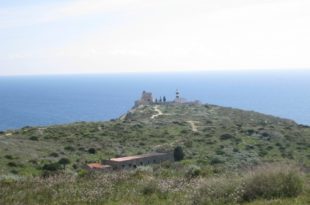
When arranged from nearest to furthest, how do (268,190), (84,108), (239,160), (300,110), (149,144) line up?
(268,190)
(239,160)
(149,144)
(300,110)
(84,108)

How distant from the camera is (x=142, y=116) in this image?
7412cm

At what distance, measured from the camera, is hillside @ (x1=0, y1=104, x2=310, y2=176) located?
31125mm

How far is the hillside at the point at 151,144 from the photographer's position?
31125 mm

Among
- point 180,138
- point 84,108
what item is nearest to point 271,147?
point 180,138

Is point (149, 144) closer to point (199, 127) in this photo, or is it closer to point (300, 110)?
point (199, 127)

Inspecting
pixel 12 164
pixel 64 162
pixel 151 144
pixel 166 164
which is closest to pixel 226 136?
pixel 151 144

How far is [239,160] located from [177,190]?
21276 mm

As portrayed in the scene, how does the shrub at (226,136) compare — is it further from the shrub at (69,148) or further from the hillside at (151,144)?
the shrub at (69,148)

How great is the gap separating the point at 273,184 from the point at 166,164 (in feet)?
38.0

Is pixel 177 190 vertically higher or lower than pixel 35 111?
higher

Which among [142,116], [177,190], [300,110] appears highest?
[177,190]

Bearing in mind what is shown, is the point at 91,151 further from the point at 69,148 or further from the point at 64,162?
the point at 64,162

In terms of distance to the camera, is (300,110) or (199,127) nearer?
(199,127)

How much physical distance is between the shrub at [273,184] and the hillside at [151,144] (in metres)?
13.1
